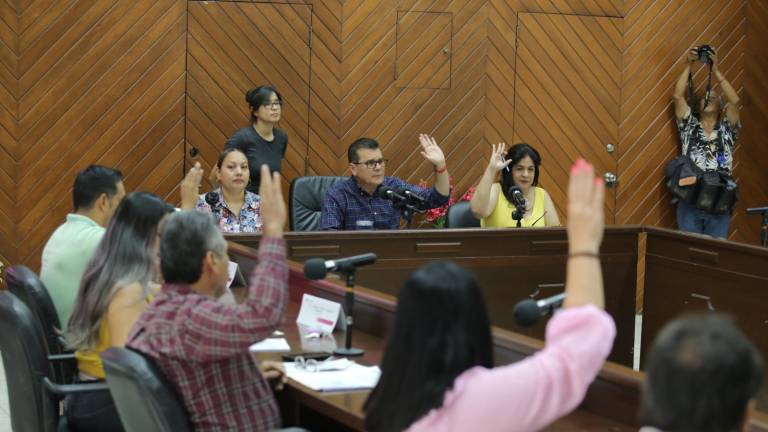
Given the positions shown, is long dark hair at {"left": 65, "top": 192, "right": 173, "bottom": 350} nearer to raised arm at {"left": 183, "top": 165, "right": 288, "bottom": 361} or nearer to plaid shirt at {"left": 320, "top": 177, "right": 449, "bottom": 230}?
raised arm at {"left": 183, "top": 165, "right": 288, "bottom": 361}

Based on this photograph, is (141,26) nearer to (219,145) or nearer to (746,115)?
(219,145)

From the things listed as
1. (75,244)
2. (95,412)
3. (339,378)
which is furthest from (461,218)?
(95,412)

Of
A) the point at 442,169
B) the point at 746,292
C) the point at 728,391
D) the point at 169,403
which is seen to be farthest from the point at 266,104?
the point at 728,391

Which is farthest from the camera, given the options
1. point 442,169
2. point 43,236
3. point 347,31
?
point 347,31

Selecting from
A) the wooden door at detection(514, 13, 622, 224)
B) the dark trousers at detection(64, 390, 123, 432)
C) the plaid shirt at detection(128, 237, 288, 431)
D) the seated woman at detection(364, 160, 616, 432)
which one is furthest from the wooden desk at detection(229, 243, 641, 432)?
the wooden door at detection(514, 13, 622, 224)

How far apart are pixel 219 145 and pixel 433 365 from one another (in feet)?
18.6

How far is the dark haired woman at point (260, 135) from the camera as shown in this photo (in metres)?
7.11

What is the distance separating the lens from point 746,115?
900 cm

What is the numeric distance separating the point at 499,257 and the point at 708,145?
343 centimetres

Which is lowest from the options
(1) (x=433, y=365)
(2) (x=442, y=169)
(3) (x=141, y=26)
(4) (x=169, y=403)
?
(4) (x=169, y=403)

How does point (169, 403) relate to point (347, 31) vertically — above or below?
below

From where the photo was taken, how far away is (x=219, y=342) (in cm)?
270

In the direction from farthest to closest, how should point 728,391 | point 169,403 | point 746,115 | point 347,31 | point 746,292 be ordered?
point 746,115
point 347,31
point 746,292
point 169,403
point 728,391

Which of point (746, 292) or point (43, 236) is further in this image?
point (43, 236)
